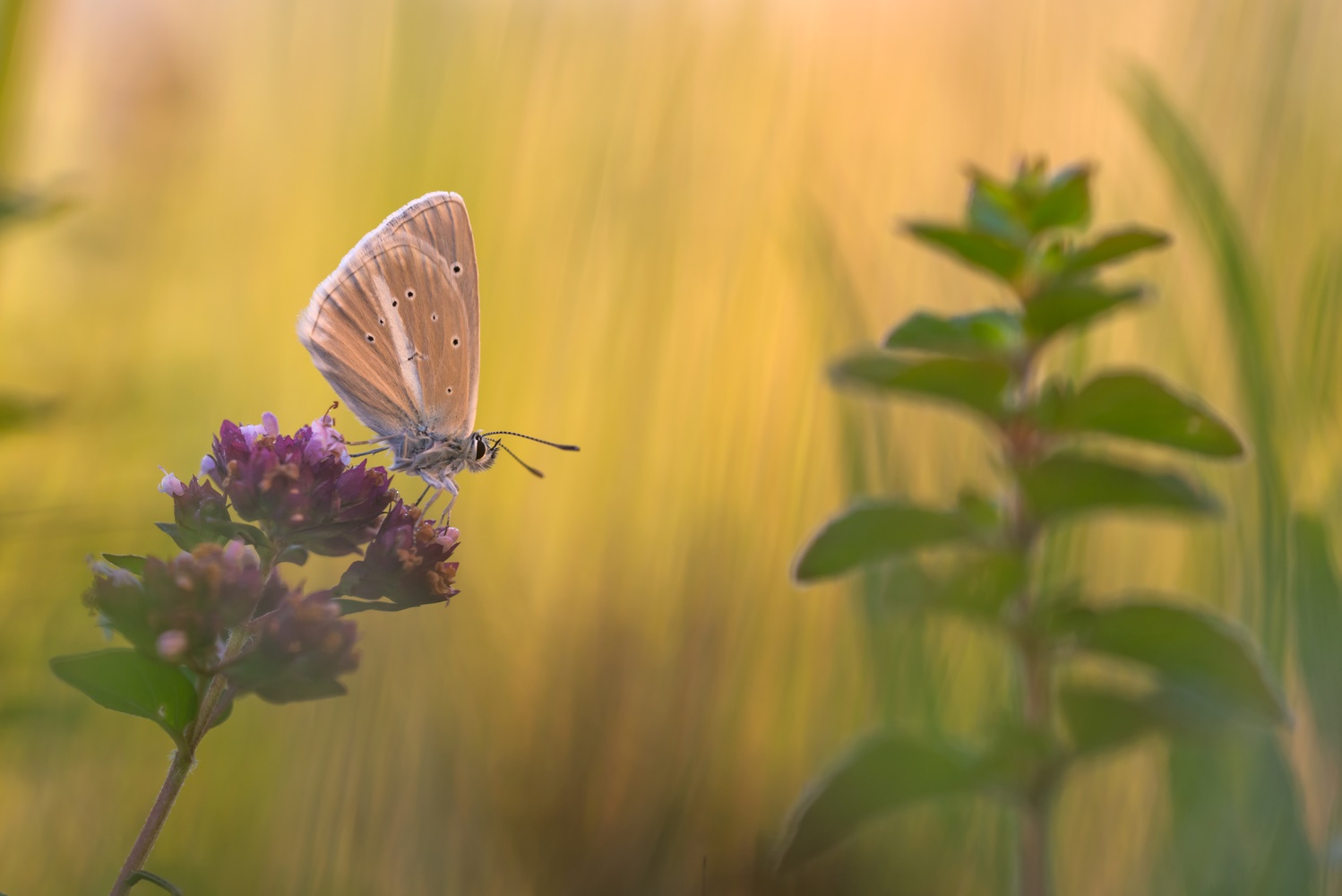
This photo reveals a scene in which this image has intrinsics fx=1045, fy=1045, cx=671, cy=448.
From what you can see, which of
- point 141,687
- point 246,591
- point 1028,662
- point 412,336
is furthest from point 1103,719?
point 412,336

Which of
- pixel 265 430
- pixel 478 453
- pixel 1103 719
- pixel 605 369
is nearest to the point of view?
pixel 1103 719

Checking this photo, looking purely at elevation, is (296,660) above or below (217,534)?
below

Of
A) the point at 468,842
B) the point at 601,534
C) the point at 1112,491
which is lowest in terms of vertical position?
the point at 468,842

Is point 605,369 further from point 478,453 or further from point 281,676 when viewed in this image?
point 281,676

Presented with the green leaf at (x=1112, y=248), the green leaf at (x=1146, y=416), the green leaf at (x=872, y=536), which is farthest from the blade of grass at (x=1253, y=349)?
the green leaf at (x=872, y=536)

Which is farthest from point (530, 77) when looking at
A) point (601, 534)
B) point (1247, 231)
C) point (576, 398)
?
point (1247, 231)

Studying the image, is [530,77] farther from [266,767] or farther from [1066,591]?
[1066,591]

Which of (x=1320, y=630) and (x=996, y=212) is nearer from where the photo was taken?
(x=1320, y=630)
